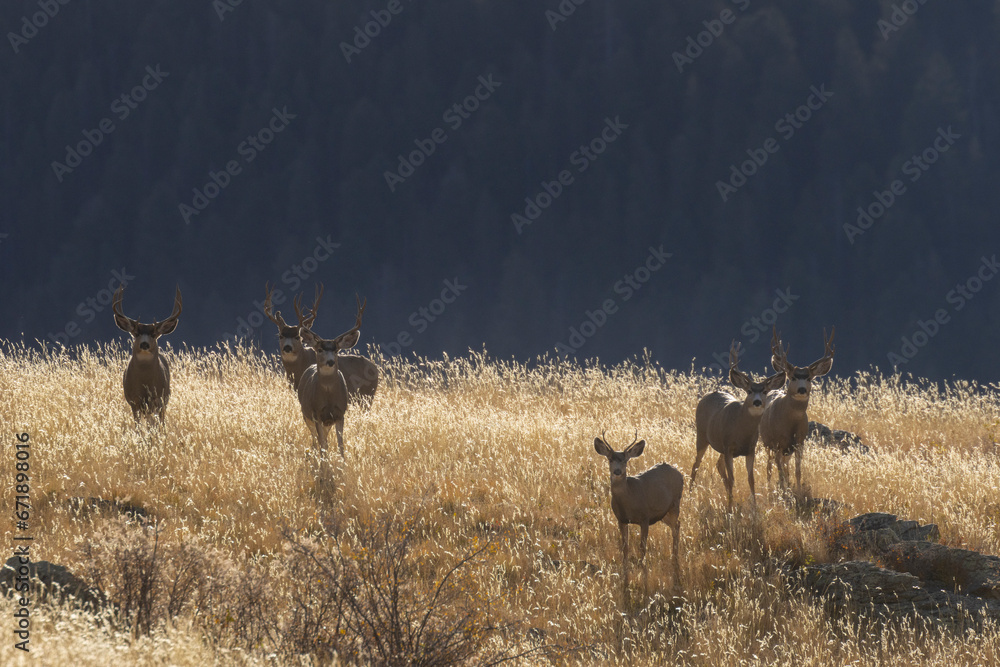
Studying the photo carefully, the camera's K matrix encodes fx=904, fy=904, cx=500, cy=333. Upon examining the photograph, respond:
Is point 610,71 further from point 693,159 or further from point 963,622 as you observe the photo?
point 963,622

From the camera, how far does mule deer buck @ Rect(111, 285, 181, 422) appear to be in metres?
9.55

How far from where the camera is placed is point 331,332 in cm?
2980

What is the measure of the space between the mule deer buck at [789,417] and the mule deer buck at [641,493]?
2253 mm

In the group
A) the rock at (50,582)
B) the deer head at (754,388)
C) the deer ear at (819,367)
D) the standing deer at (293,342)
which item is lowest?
the rock at (50,582)

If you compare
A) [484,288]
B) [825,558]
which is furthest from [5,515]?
[484,288]

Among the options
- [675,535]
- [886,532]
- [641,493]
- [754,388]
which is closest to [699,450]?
[754,388]

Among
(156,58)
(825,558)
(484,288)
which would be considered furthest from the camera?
(156,58)

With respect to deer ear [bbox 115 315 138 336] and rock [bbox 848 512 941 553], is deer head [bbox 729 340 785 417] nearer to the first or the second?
rock [bbox 848 512 941 553]

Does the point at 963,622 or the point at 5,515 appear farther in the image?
the point at 5,515

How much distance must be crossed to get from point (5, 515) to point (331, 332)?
22.3m

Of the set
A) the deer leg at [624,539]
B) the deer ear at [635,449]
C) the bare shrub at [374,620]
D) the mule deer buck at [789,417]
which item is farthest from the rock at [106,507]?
the mule deer buck at [789,417]

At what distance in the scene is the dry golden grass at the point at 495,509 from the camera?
6.07 m

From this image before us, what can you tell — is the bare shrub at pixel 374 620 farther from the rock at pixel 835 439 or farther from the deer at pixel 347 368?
the rock at pixel 835 439

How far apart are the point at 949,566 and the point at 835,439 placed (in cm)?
A: 540
